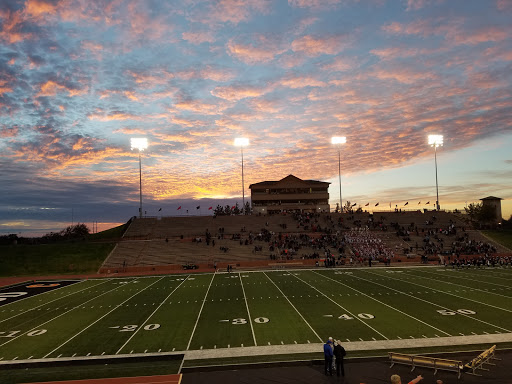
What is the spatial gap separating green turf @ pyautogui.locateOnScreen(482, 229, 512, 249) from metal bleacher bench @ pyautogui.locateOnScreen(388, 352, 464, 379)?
47.5m

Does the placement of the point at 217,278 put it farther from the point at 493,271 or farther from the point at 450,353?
the point at 493,271

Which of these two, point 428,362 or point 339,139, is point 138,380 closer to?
point 428,362

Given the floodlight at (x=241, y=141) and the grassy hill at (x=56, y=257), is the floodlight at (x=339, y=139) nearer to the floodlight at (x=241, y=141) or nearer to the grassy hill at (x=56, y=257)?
the floodlight at (x=241, y=141)

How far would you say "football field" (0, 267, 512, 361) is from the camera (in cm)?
1359

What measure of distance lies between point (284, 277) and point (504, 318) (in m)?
17.5

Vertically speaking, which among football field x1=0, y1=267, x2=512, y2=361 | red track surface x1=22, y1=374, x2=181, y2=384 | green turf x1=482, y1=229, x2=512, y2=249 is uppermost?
green turf x1=482, y1=229, x2=512, y2=249

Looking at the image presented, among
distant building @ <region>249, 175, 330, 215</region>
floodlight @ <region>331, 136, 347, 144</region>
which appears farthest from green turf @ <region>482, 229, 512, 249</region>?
distant building @ <region>249, 175, 330, 215</region>

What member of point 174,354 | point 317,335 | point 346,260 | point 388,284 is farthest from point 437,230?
point 174,354

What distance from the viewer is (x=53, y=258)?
4294cm

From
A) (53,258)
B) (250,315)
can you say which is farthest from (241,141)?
(250,315)

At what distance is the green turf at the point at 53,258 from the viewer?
39.7 meters

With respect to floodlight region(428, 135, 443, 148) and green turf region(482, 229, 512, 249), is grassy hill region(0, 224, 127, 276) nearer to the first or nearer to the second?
floodlight region(428, 135, 443, 148)

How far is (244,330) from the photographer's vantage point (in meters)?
15.1

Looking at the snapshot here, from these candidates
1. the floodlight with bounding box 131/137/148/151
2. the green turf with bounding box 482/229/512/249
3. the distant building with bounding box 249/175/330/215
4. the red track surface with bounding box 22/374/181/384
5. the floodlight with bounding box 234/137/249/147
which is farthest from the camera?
the distant building with bounding box 249/175/330/215
